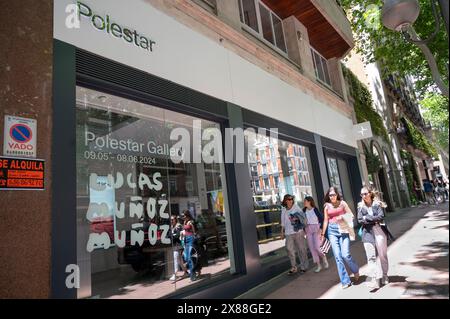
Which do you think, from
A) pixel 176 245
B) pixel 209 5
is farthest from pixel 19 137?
pixel 209 5

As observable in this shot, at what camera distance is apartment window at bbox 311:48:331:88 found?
1361cm

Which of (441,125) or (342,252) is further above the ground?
(441,125)

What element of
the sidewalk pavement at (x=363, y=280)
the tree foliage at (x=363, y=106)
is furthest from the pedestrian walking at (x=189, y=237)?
the tree foliage at (x=363, y=106)

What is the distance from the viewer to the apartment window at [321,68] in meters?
13.6

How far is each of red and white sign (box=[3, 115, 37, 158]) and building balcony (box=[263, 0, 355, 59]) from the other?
905 centimetres

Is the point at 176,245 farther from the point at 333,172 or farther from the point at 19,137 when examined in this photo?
the point at 333,172

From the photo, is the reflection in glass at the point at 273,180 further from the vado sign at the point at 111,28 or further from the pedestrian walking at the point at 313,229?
the vado sign at the point at 111,28

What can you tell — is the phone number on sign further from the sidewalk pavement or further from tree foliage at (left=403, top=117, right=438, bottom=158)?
tree foliage at (left=403, top=117, right=438, bottom=158)

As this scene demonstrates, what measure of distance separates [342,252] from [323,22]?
974 centimetres

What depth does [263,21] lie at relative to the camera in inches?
404

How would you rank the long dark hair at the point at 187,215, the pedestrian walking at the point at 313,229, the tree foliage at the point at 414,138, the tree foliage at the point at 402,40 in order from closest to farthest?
the long dark hair at the point at 187,215, the pedestrian walking at the point at 313,229, the tree foliage at the point at 402,40, the tree foliage at the point at 414,138

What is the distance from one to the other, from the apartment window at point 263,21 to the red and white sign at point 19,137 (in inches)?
270

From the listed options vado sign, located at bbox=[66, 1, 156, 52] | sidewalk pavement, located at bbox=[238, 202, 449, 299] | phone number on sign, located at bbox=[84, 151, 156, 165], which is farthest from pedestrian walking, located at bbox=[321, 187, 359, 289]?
vado sign, located at bbox=[66, 1, 156, 52]

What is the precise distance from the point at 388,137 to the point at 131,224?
71.3 feet
